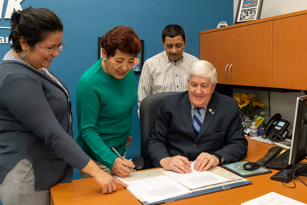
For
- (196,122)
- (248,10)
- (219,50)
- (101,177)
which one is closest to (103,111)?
(101,177)

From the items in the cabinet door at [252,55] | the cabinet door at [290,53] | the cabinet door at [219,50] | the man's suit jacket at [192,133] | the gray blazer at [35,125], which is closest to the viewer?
the gray blazer at [35,125]

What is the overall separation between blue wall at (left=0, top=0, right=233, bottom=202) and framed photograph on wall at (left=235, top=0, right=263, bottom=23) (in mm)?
522

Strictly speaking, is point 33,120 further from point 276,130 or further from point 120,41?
point 276,130

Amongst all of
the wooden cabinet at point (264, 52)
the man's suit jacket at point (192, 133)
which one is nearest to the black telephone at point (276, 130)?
the wooden cabinet at point (264, 52)

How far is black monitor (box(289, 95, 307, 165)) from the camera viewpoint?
1.34 m

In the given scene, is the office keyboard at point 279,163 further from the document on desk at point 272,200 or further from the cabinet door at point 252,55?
the cabinet door at point 252,55

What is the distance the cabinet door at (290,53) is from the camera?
221cm

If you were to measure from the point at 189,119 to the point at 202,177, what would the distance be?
46 cm

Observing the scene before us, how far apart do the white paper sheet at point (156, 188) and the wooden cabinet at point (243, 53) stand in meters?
1.64

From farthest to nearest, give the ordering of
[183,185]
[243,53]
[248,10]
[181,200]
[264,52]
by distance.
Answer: [248,10], [243,53], [264,52], [183,185], [181,200]

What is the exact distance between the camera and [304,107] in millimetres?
1363

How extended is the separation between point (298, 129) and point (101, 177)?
98 centimetres

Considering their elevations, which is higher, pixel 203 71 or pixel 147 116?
pixel 203 71

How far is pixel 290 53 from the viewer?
7.55 feet
